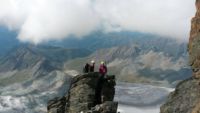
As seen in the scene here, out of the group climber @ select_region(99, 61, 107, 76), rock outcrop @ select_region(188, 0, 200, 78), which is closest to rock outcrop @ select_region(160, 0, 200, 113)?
rock outcrop @ select_region(188, 0, 200, 78)

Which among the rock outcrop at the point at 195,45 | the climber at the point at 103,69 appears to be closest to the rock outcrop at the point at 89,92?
the climber at the point at 103,69

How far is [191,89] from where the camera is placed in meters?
21.5

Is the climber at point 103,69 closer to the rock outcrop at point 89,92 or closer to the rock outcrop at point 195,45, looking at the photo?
the rock outcrop at point 89,92

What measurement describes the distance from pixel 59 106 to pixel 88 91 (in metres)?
4.34

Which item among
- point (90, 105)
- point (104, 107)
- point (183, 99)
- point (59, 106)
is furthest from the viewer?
point (59, 106)

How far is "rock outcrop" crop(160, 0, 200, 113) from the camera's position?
20.9m

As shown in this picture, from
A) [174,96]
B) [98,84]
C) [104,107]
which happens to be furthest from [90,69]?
[174,96]

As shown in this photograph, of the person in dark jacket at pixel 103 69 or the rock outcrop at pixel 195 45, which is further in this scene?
the person in dark jacket at pixel 103 69

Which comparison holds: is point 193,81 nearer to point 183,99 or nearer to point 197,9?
point 183,99

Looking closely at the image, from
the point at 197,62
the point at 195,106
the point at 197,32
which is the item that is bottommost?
the point at 195,106

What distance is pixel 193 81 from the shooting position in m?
21.9

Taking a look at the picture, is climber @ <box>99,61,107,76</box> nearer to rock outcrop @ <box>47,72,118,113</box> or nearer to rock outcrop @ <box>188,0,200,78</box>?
rock outcrop @ <box>47,72,118,113</box>

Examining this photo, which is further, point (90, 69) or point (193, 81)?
point (90, 69)

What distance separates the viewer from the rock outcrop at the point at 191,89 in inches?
824
